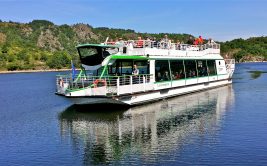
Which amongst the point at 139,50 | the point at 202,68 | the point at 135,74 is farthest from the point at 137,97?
the point at 202,68

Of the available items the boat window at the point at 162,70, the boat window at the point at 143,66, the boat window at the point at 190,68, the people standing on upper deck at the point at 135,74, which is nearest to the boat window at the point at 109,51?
the people standing on upper deck at the point at 135,74

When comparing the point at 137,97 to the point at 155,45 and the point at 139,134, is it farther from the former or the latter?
the point at 139,134

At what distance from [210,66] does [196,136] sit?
1008 inches

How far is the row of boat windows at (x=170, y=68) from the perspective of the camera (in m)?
32.0

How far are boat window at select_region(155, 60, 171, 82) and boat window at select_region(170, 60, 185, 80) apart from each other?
3.39ft

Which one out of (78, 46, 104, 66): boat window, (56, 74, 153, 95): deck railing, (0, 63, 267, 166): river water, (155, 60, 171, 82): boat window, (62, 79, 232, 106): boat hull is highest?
(78, 46, 104, 66): boat window

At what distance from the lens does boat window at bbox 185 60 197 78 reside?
129 ft

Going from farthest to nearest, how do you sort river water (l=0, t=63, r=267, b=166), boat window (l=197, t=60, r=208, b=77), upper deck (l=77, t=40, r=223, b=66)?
boat window (l=197, t=60, r=208, b=77) → upper deck (l=77, t=40, r=223, b=66) → river water (l=0, t=63, r=267, b=166)

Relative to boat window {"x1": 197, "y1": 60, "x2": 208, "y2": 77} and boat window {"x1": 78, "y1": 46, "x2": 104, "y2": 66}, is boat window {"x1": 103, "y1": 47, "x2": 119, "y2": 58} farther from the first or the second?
boat window {"x1": 197, "y1": 60, "x2": 208, "y2": 77}

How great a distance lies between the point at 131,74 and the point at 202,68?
13164 mm

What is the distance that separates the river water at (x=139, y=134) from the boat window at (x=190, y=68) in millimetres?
6846

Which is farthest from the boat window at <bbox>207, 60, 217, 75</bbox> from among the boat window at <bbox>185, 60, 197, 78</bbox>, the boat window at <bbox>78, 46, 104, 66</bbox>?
the boat window at <bbox>78, 46, 104, 66</bbox>

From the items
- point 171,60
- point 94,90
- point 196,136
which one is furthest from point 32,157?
point 171,60

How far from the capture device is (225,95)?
38.8 m
